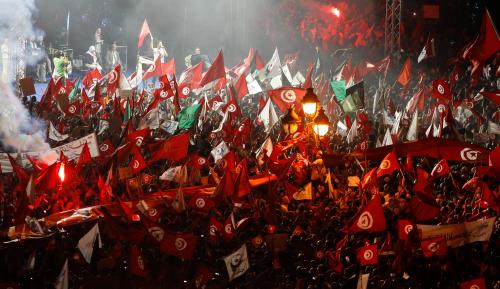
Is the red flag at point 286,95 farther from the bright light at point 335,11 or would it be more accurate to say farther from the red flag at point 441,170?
the bright light at point 335,11

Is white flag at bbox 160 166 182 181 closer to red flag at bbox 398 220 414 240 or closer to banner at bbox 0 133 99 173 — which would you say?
banner at bbox 0 133 99 173

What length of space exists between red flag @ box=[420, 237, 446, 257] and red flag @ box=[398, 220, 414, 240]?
42 centimetres

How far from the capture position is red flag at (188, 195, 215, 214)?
9.39 m

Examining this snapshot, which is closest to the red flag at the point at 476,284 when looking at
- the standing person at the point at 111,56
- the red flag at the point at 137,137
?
the red flag at the point at 137,137

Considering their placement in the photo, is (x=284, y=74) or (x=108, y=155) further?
(x=284, y=74)

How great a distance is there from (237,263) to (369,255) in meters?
1.59

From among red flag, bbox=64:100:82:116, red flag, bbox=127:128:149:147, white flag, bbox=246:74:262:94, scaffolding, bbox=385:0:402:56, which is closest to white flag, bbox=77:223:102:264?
red flag, bbox=127:128:149:147

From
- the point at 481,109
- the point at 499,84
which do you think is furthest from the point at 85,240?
the point at 499,84

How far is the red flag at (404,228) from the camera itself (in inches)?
→ 321

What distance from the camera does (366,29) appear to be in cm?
2295

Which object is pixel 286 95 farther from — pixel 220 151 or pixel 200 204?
pixel 200 204

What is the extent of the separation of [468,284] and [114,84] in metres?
11.5

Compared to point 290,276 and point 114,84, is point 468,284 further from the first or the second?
point 114,84

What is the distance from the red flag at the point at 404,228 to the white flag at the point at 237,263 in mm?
1887
